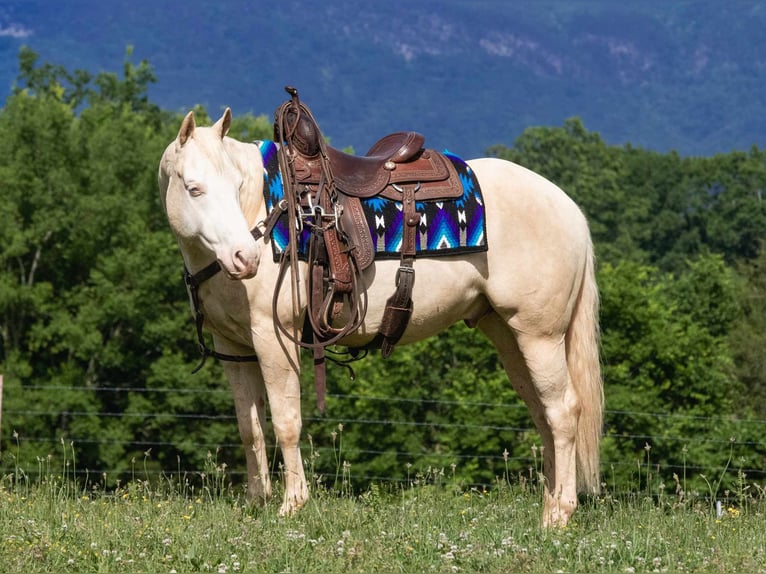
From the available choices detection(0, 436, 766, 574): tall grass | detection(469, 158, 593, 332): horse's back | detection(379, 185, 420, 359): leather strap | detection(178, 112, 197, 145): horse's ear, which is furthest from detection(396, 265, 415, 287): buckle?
detection(178, 112, 197, 145): horse's ear

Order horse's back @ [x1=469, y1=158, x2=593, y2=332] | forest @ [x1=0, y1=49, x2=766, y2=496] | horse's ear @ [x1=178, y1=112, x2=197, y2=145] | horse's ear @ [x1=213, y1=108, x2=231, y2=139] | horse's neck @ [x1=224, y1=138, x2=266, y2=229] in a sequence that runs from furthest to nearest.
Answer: forest @ [x1=0, y1=49, x2=766, y2=496], horse's back @ [x1=469, y1=158, x2=593, y2=332], horse's neck @ [x1=224, y1=138, x2=266, y2=229], horse's ear @ [x1=213, y1=108, x2=231, y2=139], horse's ear @ [x1=178, y1=112, x2=197, y2=145]

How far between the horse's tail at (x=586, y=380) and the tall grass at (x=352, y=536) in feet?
1.21

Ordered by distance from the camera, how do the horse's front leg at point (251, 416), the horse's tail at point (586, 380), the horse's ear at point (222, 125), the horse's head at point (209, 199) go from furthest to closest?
the horse's tail at point (586, 380), the horse's front leg at point (251, 416), the horse's ear at point (222, 125), the horse's head at point (209, 199)

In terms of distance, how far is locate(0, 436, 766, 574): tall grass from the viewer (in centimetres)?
524

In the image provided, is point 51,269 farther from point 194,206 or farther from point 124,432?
point 194,206

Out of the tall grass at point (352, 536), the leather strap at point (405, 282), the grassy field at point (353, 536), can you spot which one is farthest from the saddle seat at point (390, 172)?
the grassy field at point (353, 536)

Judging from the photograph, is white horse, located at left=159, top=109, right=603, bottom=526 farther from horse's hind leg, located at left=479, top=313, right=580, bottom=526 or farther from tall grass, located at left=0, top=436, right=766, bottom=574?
tall grass, located at left=0, top=436, right=766, bottom=574

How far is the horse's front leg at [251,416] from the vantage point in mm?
6898

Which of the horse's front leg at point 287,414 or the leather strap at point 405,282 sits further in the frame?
the leather strap at point 405,282

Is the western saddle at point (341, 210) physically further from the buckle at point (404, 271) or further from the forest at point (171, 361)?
the forest at point (171, 361)

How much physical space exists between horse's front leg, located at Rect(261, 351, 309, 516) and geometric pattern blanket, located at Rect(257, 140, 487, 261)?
0.70 metres

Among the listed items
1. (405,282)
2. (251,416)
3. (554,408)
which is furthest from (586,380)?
(251,416)

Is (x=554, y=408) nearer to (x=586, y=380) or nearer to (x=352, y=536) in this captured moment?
(x=586, y=380)

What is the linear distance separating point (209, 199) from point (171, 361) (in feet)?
94.7
